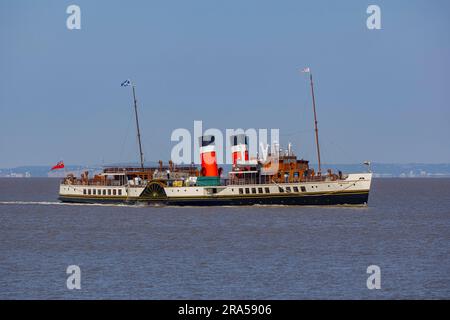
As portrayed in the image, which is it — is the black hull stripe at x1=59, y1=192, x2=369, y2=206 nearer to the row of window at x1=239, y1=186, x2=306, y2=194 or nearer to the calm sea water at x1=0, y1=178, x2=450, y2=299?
the row of window at x1=239, y1=186, x2=306, y2=194

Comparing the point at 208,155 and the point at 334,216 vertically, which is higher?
the point at 208,155

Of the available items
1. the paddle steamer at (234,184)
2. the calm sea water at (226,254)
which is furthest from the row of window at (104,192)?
the calm sea water at (226,254)

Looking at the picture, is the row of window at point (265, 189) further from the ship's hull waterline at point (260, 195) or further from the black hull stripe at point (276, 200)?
the black hull stripe at point (276, 200)

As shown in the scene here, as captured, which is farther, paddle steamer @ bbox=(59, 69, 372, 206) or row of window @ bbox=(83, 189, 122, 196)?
row of window @ bbox=(83, 189, 122, 196)

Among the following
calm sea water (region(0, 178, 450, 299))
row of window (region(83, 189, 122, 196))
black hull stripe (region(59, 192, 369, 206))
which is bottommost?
calm sea water (region(0, 178, 450, 299))

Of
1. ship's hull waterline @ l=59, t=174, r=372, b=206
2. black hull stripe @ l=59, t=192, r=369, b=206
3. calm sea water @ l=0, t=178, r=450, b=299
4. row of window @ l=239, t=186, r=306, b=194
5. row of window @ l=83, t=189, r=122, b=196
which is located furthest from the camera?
row of window @ l=83, t=189, r=122, b=196

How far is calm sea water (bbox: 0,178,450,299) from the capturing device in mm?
48125

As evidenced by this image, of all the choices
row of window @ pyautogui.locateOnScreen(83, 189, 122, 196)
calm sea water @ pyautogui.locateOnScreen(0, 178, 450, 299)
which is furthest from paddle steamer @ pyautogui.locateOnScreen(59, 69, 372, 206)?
calm sea water @ pyautogui.locateOnScreen(0, 178, 450, 299)

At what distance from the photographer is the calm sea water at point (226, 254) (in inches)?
1895

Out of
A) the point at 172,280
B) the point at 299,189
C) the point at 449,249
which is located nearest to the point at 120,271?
the point at 172,280

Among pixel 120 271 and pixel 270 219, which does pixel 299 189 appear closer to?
pixel 270 219
